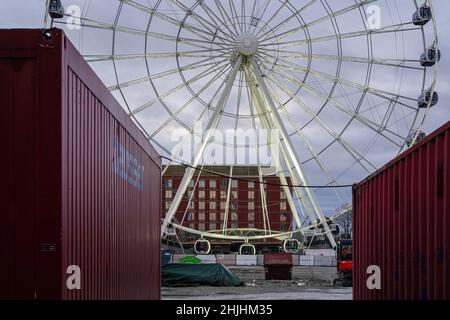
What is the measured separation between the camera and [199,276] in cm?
3155

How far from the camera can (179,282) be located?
3123 cm

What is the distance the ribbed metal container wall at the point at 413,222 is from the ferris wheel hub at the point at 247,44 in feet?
63.1

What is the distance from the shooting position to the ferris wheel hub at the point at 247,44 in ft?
103

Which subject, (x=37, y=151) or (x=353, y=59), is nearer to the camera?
(x=37, y=151)

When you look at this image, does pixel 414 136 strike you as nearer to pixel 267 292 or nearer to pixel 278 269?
pixel 267 292

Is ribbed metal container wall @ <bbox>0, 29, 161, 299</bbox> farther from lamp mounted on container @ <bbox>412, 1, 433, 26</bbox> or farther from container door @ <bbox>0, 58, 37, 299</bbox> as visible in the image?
lamp mounted on container @ <bbox>412, 1, 433, 26</bbox>

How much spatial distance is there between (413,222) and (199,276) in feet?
76.9

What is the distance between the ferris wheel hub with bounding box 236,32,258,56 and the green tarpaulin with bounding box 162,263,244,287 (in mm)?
8765

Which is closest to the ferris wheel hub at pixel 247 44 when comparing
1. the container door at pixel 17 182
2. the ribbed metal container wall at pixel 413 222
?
the ribbed metal container wall at pixel 413 222

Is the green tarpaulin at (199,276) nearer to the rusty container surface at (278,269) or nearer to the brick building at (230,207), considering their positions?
the rusty container surface at (278,269)
